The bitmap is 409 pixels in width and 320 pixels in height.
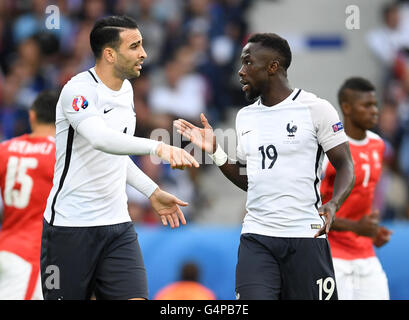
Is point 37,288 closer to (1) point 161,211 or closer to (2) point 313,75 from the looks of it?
(1) point 161,211

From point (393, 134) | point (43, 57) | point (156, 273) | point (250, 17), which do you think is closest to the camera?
point (156, 273)

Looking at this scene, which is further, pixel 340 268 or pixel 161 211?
pixel 340 268

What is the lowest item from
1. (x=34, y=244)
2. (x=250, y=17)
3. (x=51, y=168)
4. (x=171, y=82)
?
(x=34, y=244)

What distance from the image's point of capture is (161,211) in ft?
18.1

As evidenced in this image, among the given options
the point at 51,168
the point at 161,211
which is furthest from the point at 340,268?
the point at 51,168

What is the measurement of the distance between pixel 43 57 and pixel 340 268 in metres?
7.07

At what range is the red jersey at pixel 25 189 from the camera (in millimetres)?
6754

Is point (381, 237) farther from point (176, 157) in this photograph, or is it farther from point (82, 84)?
point (82, 84)

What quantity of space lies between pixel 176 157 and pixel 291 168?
852 mm

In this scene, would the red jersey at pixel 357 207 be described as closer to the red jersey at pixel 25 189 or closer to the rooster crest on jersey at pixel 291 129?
the rooster crest on jersey at pixel 291 129

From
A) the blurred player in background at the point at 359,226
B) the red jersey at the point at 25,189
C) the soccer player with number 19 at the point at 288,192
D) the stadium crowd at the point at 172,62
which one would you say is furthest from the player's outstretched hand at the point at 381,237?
the stadium crowd at the point at 172,62

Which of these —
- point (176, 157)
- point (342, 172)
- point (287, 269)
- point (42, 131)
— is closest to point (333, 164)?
point (342, 172)

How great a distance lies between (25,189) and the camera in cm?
678

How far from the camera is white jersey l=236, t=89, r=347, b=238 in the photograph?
5176 millimetres
